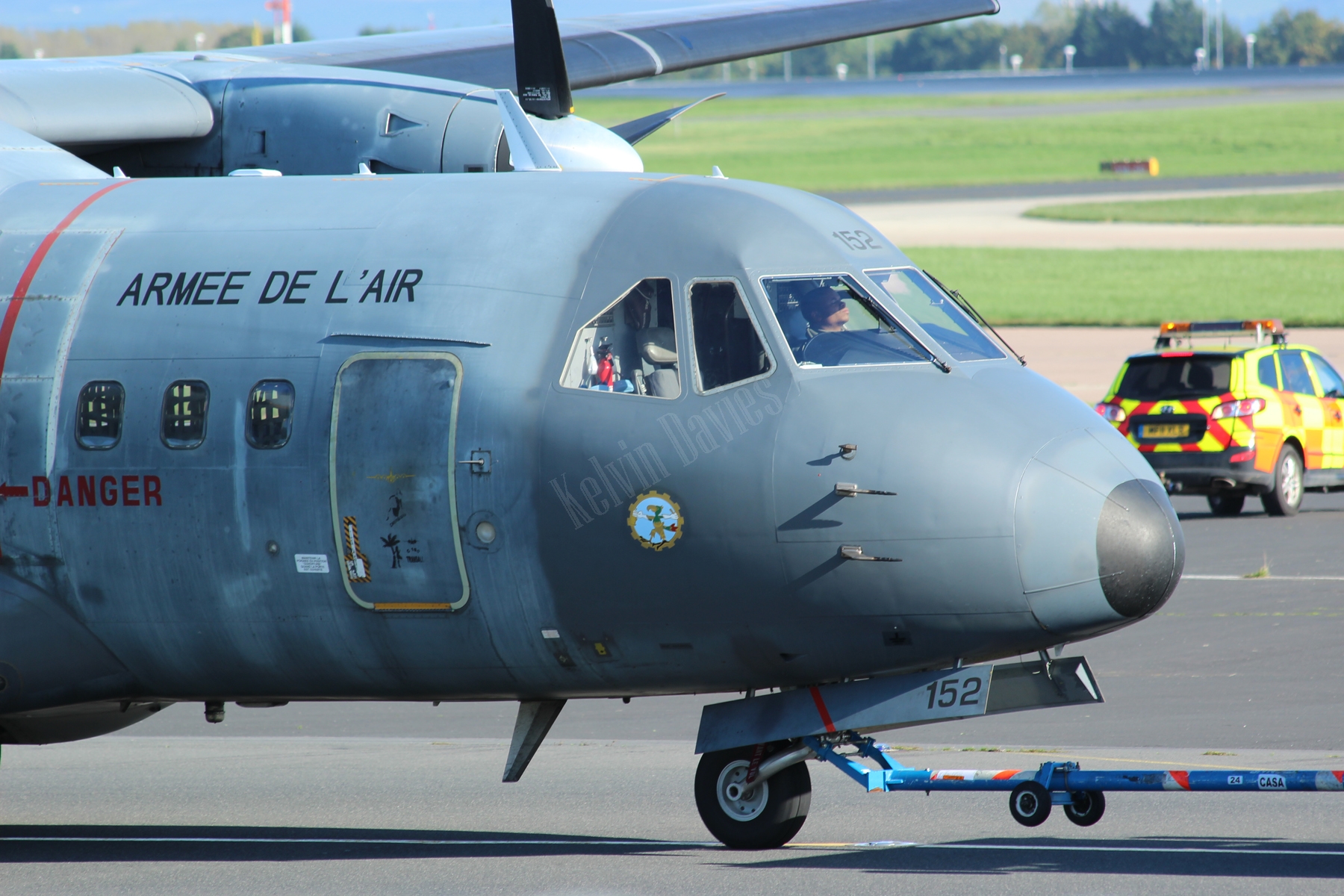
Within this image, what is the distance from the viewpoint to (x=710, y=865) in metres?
8.95

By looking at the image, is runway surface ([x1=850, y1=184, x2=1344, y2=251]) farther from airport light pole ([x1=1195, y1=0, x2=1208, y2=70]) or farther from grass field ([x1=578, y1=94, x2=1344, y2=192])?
airport light pole ([x1=1195, y1=0, x2=1208, y2=70])

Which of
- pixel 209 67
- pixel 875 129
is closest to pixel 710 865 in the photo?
pixel 209 67

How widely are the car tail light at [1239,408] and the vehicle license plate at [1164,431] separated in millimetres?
447

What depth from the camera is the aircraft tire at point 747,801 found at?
9023mm

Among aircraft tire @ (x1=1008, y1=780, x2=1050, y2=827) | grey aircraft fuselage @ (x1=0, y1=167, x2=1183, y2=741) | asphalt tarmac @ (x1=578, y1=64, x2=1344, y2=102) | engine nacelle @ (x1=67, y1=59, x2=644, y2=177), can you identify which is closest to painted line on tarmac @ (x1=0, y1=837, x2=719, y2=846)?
grey aircraft fuselage @ (x1=0, y1=167, x2=1183, y2=741)

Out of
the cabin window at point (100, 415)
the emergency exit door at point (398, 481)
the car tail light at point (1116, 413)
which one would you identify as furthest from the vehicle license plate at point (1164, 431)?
the cabin window at point (100, 415)

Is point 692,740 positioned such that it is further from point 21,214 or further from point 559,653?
point 21,214

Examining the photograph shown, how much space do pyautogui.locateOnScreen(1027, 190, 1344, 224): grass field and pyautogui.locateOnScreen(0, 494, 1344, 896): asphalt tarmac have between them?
178ft

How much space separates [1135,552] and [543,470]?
9.72ft

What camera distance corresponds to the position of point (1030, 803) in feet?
28.6

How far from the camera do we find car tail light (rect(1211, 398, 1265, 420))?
23.5 meters

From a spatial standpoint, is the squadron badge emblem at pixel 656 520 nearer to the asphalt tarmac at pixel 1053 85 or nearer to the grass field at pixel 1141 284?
the grass field at pixel 1141 284

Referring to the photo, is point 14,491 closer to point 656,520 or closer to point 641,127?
point 656,520

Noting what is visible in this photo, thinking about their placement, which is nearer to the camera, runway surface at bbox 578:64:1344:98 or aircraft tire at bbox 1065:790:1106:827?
aircraft tire at bbox 1065:790:1106:827
